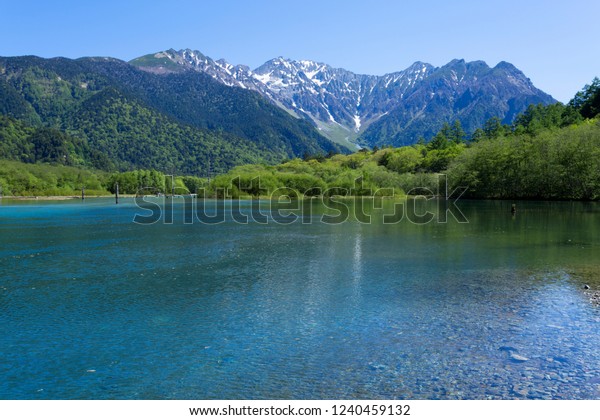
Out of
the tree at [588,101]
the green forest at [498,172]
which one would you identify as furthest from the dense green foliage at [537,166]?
the tree at [588,101]

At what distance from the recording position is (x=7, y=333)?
1486 centimetres

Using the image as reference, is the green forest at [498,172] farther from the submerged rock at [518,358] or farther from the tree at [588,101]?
the submerged rock at [518,358]

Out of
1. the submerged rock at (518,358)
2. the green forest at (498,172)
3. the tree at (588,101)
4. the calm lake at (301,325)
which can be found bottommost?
the calm lake at (301,325)

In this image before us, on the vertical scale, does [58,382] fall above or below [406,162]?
below

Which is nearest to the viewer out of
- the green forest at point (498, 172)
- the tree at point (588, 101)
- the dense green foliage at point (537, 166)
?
the dense green foliage at point (537, 166)

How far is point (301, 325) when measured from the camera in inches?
617

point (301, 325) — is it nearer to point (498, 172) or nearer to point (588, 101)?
point (498, 172)

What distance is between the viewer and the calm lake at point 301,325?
1099cm

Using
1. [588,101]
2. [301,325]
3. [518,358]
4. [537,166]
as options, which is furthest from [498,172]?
[518,358]

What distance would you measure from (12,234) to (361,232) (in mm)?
34642

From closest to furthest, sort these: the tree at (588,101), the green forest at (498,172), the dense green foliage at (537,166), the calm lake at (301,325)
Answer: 1. the calm lake at (301,325)
2. the dense green foliage at (537,166)
3. the green forest at (498,172)
4. the tree at (588,101)

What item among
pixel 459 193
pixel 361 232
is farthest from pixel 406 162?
pixel 361 232

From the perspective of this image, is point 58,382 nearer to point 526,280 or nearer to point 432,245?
point 526,280

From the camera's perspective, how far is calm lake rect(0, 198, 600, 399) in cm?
1099
